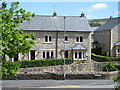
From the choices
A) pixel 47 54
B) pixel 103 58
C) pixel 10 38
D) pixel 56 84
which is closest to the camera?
pixel 10 38

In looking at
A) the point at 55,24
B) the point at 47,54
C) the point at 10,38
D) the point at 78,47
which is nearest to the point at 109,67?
the point at 78,47

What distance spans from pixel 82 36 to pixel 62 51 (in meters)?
4.17

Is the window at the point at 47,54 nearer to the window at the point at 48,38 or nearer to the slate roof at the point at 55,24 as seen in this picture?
the window at the point at 48,38

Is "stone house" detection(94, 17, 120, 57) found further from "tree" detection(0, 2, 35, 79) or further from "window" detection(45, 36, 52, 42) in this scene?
"tree" detection(0, 2, 35, 79)

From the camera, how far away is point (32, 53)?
113 feet

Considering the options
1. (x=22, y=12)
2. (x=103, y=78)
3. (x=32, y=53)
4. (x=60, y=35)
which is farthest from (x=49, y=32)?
(x=22, y=12)

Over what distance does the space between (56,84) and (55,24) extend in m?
16.7

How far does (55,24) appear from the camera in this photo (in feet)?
120

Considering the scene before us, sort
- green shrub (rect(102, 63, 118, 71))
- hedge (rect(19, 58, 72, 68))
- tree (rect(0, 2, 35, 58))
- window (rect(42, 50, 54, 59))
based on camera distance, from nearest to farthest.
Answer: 1. tree (rect(0, 2, 35, 58))
2. green shrub (rect(102, 63, 118, 71))
3. hedge (rect(19, 58, 72, 68))
4. window (rect(42, 50, 54, 59))

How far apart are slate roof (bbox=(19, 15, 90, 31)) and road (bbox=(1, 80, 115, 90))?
13947 mm

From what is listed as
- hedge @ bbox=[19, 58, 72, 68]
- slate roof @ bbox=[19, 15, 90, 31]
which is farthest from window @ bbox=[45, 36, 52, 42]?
hedge @ bbox=[19, 58, 72, 68]

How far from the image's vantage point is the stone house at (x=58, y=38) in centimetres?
3469

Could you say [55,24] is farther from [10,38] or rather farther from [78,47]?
[10,38]

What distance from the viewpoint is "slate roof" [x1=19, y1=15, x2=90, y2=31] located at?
35219mm
